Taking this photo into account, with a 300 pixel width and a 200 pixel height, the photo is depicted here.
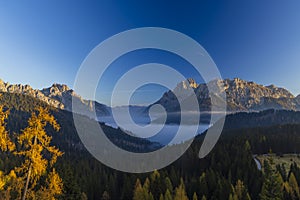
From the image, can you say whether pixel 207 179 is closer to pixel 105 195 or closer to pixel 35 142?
pixel 105 195

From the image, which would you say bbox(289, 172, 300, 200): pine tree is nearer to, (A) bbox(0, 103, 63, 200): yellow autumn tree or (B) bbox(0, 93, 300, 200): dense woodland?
(B) bbox(0, 93, 300, 200): dense woodland

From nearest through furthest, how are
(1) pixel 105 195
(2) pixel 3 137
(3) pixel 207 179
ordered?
(2) pixel 3 137 → (3) pixel 207 179 → (1) pixel 105 195

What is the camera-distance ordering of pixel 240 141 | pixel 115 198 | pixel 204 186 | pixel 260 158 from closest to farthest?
1. pixel 204 186
2. pixel 115 198
3. pixel 260 158
4. pixel 240 141

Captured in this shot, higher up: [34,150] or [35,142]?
[35,142]

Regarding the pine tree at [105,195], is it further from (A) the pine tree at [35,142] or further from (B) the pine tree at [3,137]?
(B) the pine tree at [3,137]

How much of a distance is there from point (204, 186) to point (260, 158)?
76.2 metres

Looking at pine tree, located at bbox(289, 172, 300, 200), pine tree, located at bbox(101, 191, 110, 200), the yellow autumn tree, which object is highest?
the yellow autumn tree

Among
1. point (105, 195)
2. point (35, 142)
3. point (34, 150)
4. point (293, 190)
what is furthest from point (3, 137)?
point (293, 190)

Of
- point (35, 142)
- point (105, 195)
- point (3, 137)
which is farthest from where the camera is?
point (105, 195)

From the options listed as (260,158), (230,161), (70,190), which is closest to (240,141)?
(260,158)

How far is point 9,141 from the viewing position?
705 inches

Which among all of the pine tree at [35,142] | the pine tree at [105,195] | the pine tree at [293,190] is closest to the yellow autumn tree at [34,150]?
the pine tree at [35,142]

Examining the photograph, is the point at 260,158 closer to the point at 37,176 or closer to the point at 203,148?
the point at 203,148

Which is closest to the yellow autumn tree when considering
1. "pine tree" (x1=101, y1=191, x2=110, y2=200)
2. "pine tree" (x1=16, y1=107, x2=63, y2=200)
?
"pine tree" (x1=16, y1=107, x2=63, y2=200)
